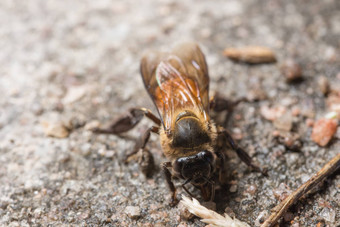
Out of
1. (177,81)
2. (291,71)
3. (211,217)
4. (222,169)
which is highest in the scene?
(177,81)

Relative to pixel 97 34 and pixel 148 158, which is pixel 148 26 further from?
pixel 148 158

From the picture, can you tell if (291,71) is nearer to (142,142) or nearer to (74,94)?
(142,142)

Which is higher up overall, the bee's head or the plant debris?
the plant debris

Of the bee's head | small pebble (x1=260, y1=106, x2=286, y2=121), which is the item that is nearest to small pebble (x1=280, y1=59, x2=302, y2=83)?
small pebble (x1=260, y1=106, x2=286, y2=121)

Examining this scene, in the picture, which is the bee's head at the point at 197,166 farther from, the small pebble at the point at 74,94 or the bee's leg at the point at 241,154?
the small pebble at the point at 74,94

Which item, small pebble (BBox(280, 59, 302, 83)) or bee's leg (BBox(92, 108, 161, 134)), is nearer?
bee's leg (BBox(92, 108, 161, 134))

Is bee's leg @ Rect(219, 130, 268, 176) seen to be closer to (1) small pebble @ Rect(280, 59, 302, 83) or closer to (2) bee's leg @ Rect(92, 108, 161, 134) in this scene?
(2) bee's leg @ Rect(92, 108, 161, 134)

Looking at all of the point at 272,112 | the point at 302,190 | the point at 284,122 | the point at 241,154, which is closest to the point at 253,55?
the point at 272,112
